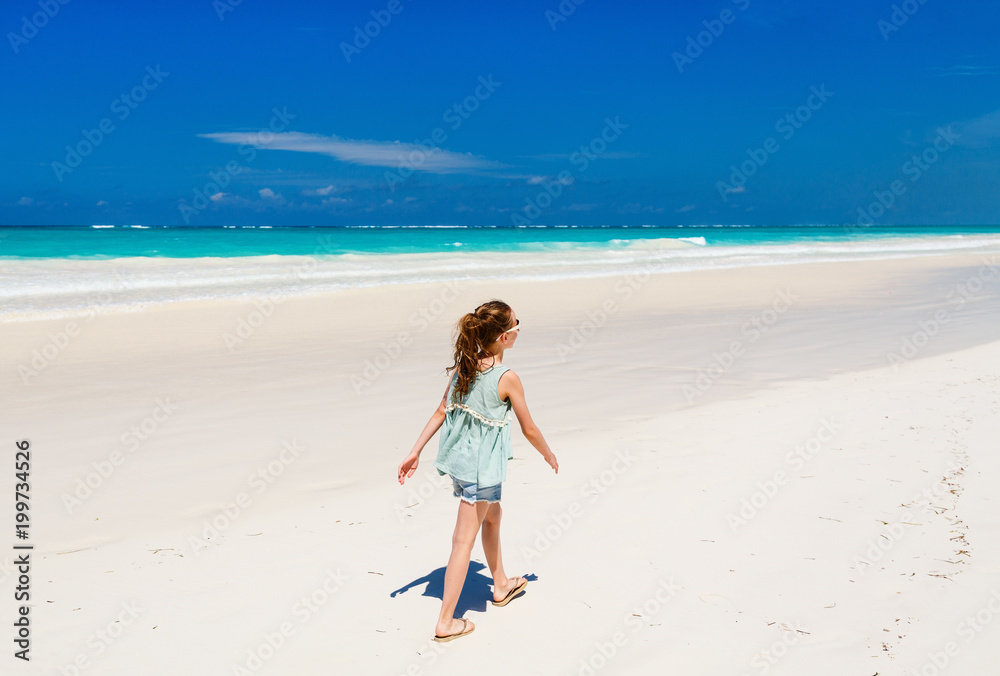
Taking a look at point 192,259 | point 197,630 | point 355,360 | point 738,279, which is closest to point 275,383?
point 355,360

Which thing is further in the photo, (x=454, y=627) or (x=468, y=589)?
(x=468, y=589)

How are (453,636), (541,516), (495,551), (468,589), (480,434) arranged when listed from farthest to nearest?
(541,516) → (468,589) → (495,551) → (480,434) → (453,636)

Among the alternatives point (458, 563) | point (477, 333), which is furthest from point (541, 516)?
point (477, 333)

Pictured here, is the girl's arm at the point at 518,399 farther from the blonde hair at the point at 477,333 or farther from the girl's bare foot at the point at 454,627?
the girl's bare foot at the point at 454,627

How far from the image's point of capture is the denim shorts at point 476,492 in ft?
Result: 10.9

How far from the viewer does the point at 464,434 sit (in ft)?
11.0

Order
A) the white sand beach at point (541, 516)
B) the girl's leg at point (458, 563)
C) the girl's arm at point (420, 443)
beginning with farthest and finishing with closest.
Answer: the girl's arm at point (420, 443) < the girl's leg at point (458, 563) < the white sand beach at point (541, 516)

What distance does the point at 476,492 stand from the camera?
131 inches

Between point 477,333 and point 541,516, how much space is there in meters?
1.65

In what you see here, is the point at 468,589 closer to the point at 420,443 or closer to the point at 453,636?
the point at 453,636

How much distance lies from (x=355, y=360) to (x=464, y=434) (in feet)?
20.2

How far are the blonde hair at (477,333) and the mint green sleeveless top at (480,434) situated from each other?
5 cm

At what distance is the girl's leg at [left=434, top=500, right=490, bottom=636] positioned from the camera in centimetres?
324

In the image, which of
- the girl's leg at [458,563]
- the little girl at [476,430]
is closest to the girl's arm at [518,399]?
the little girl at [476,430]
